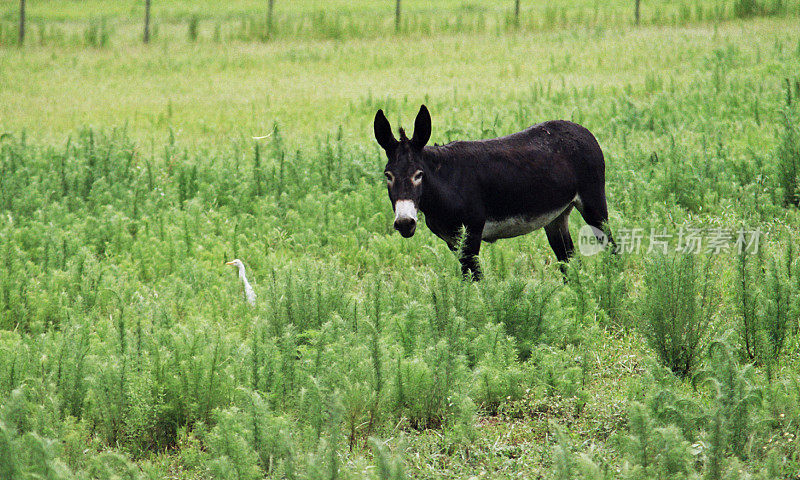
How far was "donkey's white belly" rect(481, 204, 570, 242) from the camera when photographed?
6.25 meters

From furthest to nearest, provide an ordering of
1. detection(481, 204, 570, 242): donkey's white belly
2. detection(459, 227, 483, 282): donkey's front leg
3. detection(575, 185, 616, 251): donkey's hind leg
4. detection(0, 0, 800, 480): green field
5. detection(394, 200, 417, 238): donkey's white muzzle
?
1. detection(575, 185, 616, 251): donkey's hind leg
2. detection(481, 204, 570, 242): donkey's white belly
3. detection(459, 227, 483, 282): donkey's front leg
4. detection(394, 200, 417, 238): donkey's white muzzle
5. detection(0, 0, 800, 480): green field

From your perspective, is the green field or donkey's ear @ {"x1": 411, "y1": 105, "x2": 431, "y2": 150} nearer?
the green field

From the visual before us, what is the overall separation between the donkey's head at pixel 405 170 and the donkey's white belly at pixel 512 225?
0.78 m

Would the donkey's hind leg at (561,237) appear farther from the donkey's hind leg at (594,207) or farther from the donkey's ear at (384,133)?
the donkey's ear at (384,133)

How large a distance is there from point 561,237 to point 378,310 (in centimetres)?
227

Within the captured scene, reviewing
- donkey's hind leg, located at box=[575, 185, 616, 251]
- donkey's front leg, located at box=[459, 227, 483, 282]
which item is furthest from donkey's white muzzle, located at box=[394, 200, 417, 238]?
donkey's hind leg, located at box=[575, 185, 616, 251]

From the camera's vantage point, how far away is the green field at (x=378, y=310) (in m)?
4.22

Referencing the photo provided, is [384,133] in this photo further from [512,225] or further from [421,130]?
[512,225]

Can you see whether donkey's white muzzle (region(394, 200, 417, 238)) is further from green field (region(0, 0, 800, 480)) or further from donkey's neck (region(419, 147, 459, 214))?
green field (region(0, 0, 800, 480))

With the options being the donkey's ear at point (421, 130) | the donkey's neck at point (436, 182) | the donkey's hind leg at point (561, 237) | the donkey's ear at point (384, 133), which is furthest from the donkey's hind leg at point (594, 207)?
the donkey's ear at point (384, 133)

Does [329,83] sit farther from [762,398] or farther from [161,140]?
[762,398]

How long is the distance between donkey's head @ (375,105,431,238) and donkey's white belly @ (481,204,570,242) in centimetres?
78

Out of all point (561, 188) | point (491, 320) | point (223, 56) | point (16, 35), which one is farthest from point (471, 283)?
point (16, 35)

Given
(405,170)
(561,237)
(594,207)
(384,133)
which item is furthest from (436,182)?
(561,237)
